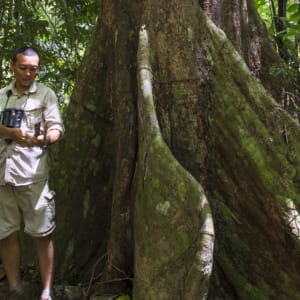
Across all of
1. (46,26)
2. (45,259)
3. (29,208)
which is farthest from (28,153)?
(46,26)

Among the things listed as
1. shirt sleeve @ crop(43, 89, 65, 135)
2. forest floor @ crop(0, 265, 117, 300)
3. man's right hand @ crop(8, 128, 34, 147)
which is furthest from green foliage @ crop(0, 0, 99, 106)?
forest floor @ crop(0, 265, 117, 300)

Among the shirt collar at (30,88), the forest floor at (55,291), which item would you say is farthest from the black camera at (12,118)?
the forest floor at (55,291)

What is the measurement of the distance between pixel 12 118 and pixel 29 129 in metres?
0.13

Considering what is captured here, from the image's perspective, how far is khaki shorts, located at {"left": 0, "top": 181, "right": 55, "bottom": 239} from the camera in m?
3.40

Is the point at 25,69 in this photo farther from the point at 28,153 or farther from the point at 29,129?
the point at 28,153

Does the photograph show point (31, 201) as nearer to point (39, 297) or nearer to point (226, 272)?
point (39, 297)

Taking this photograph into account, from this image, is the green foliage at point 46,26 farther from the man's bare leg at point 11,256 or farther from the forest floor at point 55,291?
the forest floor at point 55,291

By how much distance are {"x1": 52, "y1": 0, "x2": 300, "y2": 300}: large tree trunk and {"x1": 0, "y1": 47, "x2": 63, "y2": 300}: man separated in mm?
466

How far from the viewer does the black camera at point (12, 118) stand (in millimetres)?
3342

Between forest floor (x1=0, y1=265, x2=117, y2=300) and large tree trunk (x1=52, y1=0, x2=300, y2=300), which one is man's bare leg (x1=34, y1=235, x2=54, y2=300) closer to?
forest floor (x1=0, y1=265, x2=117, y2=300)

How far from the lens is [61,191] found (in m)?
4.09

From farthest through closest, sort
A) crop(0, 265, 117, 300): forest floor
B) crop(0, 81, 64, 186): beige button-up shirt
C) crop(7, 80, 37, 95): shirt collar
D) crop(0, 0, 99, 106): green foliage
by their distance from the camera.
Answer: crop(0, 0, 99, 106): green foliage
crop(0, 265, 117, 300): forest floor
crop(7, 80, 37, 95): shirt collar
crop(0, 81, 64, 186): beige button-up shirt

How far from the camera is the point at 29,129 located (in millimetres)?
3402

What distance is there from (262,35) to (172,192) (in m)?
1.93
